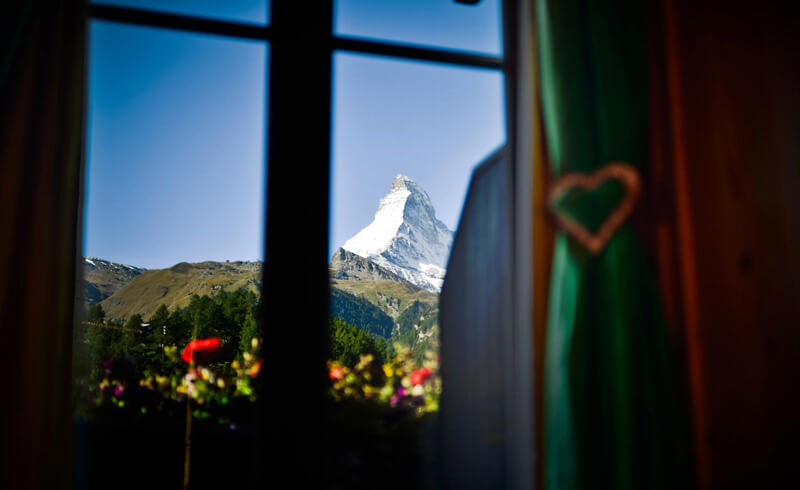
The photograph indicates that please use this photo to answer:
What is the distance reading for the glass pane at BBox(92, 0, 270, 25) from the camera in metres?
1.35

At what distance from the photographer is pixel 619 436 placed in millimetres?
1187

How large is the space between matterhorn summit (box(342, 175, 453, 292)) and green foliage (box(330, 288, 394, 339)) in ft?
0.41

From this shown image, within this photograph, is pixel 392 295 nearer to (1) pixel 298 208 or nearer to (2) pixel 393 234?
(2) pixel 393 234

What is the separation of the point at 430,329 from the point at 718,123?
0.93 metres

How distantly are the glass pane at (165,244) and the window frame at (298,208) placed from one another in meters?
0.06

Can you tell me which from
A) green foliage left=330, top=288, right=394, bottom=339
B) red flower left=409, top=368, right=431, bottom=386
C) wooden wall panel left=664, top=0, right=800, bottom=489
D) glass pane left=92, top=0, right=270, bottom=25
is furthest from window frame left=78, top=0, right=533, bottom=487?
wooden wall panel left=664, top=0, right=800, bottom=489

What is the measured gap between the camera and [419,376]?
145cm

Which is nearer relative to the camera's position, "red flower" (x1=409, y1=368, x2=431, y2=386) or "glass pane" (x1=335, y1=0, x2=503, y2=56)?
"red flower" (x1=409, y1=368, x2=431, y2=386)

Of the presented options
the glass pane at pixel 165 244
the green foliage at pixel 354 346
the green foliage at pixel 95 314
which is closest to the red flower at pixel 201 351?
the glass pane at pixel 165 244

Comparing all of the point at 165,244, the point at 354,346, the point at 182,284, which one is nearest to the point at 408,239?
the point at 354,346

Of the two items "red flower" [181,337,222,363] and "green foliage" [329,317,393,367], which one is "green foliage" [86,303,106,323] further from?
"green foliage" [329,317,393,367]

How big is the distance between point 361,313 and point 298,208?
1.31 feet

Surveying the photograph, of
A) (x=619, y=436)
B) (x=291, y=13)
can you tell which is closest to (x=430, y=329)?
(x=619, y=436)

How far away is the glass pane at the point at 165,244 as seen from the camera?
4.48ft
